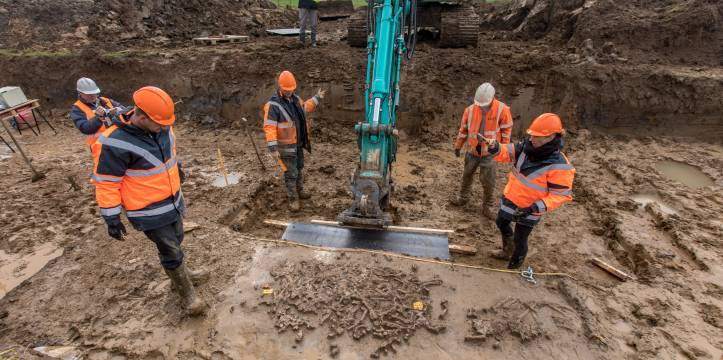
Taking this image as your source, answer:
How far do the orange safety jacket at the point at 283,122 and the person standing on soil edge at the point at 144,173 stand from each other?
182cm

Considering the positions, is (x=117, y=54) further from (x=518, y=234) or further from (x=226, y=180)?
(x=518, y=234)

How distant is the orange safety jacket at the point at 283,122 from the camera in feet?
15.8

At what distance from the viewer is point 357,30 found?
8.90 m

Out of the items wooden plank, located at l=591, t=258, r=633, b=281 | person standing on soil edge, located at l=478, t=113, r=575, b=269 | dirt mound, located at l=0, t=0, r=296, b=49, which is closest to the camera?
person standing on soil edge, located at l=478, t=113, r=575, b=269

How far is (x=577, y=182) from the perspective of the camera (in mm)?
5926

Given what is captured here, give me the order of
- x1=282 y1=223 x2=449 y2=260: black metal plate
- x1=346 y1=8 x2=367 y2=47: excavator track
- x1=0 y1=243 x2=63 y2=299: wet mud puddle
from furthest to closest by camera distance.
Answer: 1. x1=346 y1=8 x2=367 y2=47: excavator track
2. x1=282 y1=223 x2=449 y2=260: black metal plate
3. x1=0 y1=243 x2=63 y2=299: wet mud puddle

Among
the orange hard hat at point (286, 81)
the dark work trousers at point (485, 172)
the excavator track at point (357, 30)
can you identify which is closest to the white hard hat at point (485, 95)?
the dark work trousers at point (485, 172)

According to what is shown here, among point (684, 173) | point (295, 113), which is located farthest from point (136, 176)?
point (684, 173)

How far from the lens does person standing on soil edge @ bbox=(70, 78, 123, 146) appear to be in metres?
4.50

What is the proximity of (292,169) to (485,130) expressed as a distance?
9.81 feet

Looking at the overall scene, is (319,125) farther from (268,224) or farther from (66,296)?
(66,296)

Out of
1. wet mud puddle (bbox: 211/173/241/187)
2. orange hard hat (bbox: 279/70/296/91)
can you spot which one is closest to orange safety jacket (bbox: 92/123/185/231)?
orange hard hat (bbox: 279/70/296/91)

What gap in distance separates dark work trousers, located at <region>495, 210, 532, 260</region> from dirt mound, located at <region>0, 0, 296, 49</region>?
35.0 ft

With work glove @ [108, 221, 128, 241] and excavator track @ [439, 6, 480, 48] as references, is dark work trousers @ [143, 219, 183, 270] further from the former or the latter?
excavator track @ [439, 6, 480, 48]
